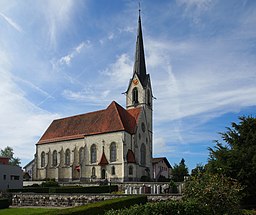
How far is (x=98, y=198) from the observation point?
20.1 m

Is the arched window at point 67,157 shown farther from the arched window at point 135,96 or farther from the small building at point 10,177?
the arched window at point 135,96

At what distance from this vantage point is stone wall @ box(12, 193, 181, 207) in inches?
765

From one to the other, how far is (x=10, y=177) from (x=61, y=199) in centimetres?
2178

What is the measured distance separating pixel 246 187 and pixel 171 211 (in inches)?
470

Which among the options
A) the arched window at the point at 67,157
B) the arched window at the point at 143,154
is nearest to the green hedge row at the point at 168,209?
the arched window at the point at 143,154

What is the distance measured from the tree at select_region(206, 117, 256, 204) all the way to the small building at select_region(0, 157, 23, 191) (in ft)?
89.8

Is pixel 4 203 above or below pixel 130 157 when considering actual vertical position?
below

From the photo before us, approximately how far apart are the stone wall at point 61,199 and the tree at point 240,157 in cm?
389

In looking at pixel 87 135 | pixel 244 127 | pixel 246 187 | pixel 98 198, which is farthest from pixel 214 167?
pixel 87 135

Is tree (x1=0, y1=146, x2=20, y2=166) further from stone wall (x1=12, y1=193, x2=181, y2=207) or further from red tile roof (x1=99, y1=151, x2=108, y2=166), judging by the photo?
stone wall (x1=12, y1=193, x2=181, y2=207)

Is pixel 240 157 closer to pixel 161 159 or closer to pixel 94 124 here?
pixel 94 124

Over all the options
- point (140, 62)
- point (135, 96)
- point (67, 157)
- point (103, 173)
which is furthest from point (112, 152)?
point (140, 62)

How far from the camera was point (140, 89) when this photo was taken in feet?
200

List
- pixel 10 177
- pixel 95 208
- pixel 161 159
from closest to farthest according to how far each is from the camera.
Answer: pixel 95 208 → pixel 10 177 → pixel 161 159
